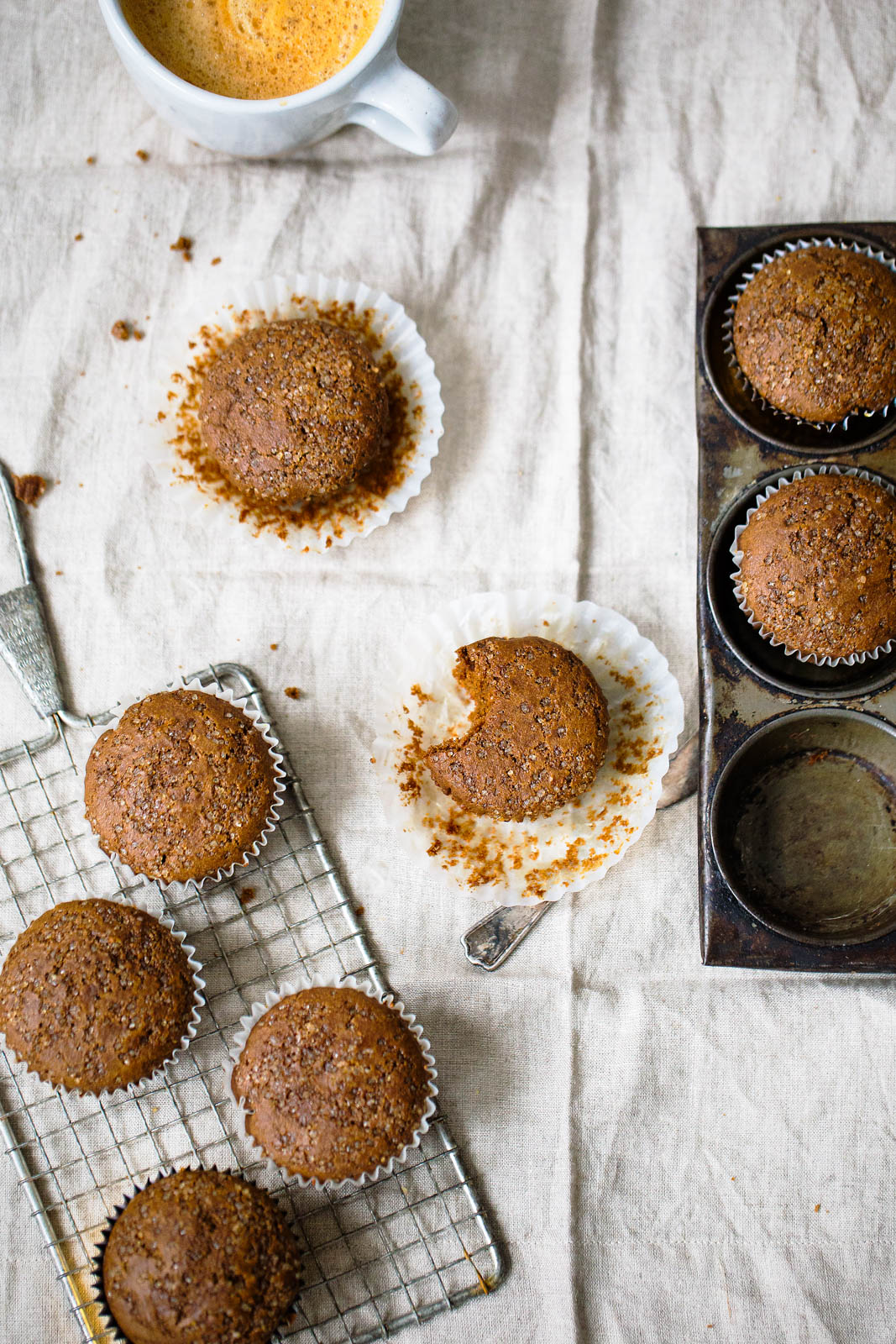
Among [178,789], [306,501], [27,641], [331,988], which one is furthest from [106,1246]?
[306,501]

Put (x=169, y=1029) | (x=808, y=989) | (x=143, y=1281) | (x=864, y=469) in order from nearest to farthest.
Answer: 1. (x=143, y=1281)
2. (x=169, y=1029)
3. (x=864, y=469)
4. (x=808, y=989)

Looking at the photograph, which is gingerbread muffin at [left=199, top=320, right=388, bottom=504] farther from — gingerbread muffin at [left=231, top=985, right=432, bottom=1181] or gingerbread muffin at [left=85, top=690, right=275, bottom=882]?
gingerbread muffin at [left=231, top=985, right=432, bottom=1181]

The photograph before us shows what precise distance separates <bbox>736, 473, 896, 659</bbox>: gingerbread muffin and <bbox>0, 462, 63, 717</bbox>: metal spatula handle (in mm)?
1488

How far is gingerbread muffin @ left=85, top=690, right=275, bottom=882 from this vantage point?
6.38 feet

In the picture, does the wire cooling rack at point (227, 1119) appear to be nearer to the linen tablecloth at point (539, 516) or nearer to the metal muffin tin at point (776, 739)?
the linen tablecloth at point (539, 516)

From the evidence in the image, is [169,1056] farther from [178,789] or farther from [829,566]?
[829,566]

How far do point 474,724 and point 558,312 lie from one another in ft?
3.26

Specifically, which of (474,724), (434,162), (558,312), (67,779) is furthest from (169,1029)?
(434,162)

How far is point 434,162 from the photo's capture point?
2.33 metres

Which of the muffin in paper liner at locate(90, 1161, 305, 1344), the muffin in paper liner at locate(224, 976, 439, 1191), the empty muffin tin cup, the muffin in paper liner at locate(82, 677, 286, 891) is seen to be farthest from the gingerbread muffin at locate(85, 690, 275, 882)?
the empty muffin tin cup

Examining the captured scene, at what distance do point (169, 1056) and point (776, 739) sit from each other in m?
1.37

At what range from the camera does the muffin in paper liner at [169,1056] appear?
1.95 meters

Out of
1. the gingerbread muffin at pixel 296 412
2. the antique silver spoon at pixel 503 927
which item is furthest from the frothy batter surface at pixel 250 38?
the antique silver spoon at pixel 503 927

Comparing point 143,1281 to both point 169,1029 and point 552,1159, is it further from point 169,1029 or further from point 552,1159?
point 552,1159
